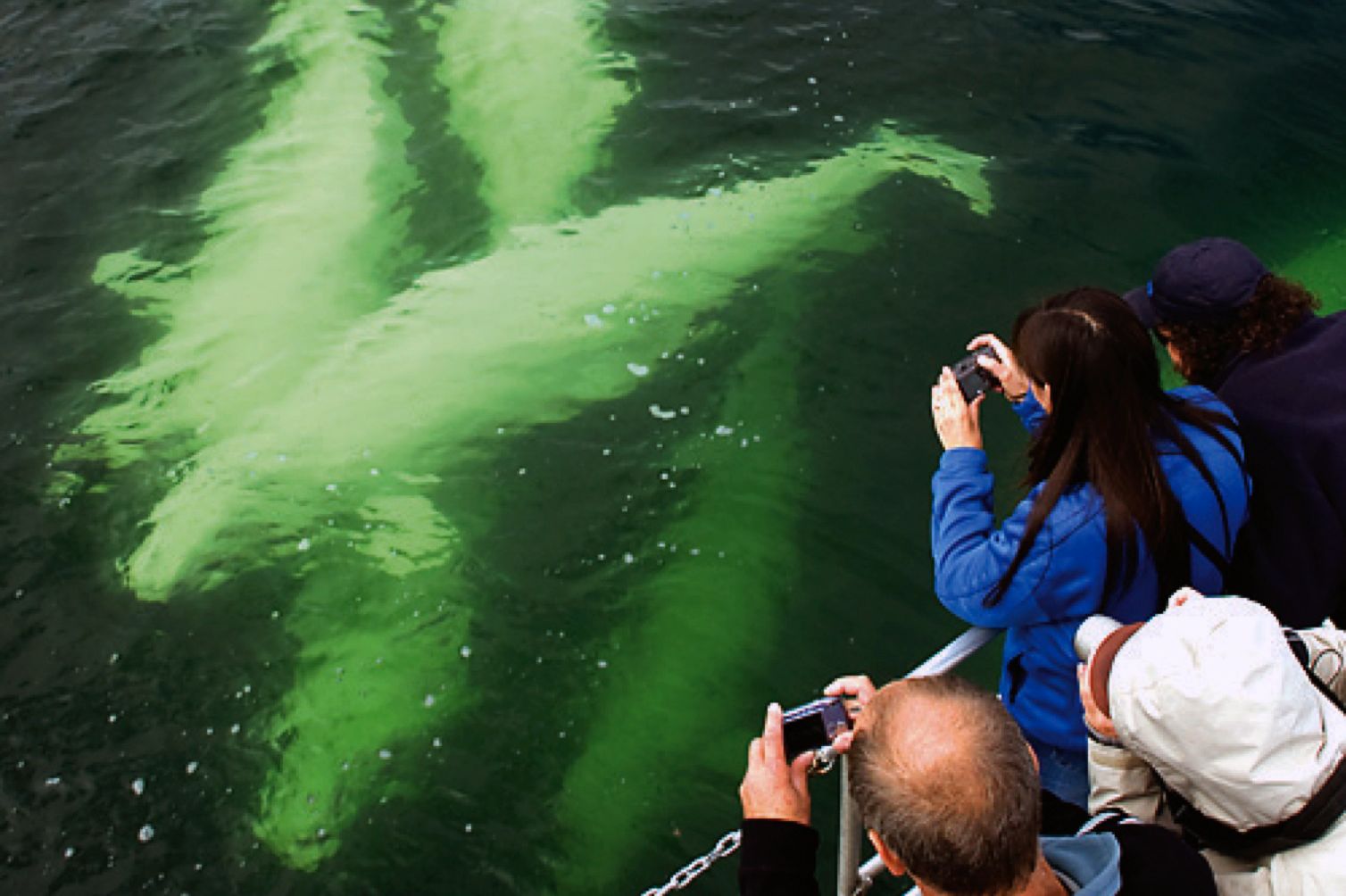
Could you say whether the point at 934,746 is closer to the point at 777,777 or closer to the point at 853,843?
the point at 777,777

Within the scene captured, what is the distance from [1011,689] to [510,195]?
518 centimetres

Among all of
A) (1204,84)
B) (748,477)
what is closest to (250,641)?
(748,477)

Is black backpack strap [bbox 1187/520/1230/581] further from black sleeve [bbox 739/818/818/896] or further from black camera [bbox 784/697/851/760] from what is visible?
black sleeve [bbox 739/818/818/896]

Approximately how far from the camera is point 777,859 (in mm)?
2117

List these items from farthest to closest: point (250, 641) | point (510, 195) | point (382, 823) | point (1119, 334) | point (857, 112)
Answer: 1. point (857, 112)
2. point (510, 195)
3. point (250, 641)
4. point (382, 823)
5. point (1119, 334)

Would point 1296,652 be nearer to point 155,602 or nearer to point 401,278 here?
point 155,602

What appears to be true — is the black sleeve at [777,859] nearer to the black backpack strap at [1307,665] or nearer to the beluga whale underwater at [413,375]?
the black backpack strap at [1307,665]

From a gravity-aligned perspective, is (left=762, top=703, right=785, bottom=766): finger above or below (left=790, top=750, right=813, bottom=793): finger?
above

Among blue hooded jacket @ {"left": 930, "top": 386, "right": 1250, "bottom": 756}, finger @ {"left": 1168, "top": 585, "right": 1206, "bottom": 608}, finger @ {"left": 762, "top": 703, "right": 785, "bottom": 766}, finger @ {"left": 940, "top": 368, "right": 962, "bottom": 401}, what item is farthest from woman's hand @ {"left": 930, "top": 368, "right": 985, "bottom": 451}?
finger @ {"left": 762, "top": 703, "right": 785, "bottom": 766}

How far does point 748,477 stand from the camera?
531 centimetres

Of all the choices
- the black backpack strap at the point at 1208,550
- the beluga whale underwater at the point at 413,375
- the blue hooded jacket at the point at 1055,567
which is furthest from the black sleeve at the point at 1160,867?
the beluga whale underwater at the point at 413,375

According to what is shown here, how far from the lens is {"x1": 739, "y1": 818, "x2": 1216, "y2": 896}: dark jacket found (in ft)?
6.03

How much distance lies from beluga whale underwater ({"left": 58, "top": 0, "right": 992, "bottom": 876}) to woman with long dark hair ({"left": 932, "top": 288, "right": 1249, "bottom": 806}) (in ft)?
6.79

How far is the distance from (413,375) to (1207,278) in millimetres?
4137
